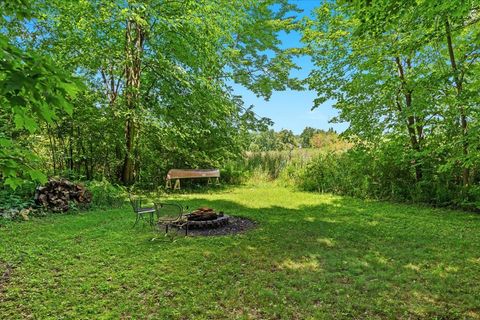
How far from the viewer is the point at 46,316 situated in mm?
2533

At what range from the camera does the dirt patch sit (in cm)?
490

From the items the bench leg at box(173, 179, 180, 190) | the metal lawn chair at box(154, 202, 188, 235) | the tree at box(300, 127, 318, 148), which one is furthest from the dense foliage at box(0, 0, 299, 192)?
the tree at box(300, 127, 318, 148)

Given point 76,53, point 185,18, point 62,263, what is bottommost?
point 62,263

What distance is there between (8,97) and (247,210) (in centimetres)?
566

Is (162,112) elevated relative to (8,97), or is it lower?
elevated

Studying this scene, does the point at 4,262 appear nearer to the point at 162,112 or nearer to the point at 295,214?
the point at 295,214

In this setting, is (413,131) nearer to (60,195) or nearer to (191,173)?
(191,173)

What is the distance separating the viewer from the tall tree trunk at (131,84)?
840 cm

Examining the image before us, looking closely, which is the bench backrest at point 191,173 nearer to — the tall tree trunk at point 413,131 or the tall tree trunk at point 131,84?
the tall tree trunk at point 131,84

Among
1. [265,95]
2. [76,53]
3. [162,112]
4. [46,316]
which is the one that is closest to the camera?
[46,316]

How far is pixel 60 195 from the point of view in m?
6.40

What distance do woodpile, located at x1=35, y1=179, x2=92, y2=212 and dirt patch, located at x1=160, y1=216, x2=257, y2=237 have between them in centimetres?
264

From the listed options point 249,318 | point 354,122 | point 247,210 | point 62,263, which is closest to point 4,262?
point 62,263

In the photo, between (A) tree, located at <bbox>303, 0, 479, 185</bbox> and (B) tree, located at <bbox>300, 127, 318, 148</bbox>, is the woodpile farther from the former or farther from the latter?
(B) tree, located at <bbox>300, 127, 318, 148</bbox>
